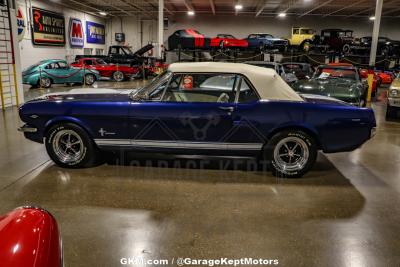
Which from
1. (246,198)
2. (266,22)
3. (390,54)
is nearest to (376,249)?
(246,198)

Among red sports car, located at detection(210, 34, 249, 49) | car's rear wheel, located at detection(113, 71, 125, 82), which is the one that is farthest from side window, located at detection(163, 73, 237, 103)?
red sports car, located at detection(210, 34, 249, 49)

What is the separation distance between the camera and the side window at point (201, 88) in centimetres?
462

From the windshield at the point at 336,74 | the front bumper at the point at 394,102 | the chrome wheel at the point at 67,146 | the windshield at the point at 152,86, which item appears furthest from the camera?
the windshield at the point at 336,74

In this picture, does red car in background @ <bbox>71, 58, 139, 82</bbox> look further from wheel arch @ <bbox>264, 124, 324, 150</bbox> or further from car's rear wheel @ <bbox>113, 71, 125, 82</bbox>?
wheel arch @ <bbox>264, 124, 324, 150</bbox>

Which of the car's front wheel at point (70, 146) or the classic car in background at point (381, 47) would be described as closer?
the car's front wheel at point (70, 146)

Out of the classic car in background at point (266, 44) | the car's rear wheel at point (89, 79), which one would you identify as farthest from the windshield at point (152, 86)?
the classic car in background at point (266, 44)

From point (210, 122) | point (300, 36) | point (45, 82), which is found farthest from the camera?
point (300, 36)

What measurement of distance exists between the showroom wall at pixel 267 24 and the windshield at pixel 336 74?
21.4 meters

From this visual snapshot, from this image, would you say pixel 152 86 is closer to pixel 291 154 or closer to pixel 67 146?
pixel 67 146

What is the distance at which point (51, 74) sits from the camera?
15633mm

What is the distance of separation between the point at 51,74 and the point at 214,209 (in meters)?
14.4

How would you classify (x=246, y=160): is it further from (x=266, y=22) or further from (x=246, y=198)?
(x=266, y=22)

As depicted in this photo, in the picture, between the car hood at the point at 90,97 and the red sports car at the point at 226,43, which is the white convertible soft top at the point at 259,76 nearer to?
the car hood at the point at 90,97

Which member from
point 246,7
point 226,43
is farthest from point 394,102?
point 246,7
